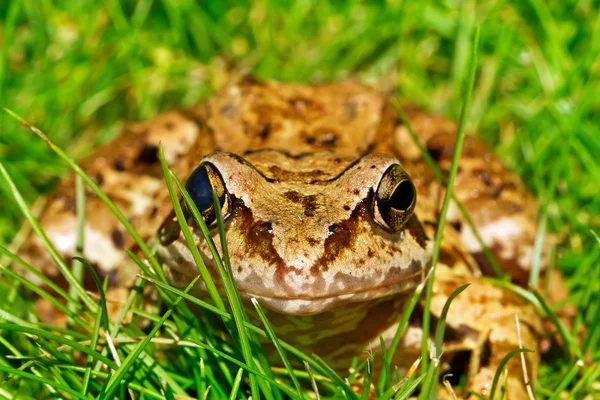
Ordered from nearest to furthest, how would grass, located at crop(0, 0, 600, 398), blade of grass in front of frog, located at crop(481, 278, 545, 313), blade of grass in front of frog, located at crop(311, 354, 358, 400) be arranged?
1. blade of grass in front of frog, located at crop(311, 354, 358, 400)
2. blade of grass in front of frog, located at crop(481, 278, 545, 313)
3. grass, located at crop(0, 0, 600, 398)

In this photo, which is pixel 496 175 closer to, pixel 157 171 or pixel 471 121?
pixel 471 121

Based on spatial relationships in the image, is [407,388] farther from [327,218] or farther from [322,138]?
[322,138]

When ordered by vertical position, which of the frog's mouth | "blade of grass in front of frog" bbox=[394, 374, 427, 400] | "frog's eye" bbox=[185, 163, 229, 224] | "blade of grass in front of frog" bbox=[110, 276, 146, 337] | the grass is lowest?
"blade of grass in front of frog" bbox=[394, 374, 427, 400]

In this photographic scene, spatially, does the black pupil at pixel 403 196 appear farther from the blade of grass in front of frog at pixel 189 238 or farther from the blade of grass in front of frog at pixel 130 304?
the blade of grass in front of frog at pixel 130 304

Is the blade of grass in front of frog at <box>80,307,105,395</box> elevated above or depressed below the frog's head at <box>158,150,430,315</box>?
below

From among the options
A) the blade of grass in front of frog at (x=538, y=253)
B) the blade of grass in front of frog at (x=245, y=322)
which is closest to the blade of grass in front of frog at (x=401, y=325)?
the blade of grass in front of frog at (x=245, y=322)

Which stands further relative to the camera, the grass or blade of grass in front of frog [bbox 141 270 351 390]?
the grass

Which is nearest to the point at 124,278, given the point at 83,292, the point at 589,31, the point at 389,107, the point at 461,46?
the point at 83,292

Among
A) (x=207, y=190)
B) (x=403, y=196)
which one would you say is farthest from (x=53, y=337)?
(x=403, y=196)

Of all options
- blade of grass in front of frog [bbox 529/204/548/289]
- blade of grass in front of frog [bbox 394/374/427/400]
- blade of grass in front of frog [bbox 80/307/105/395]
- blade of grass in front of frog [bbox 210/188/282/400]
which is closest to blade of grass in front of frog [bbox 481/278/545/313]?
blade of grass in front of frog [bbox 529/204/548/289]

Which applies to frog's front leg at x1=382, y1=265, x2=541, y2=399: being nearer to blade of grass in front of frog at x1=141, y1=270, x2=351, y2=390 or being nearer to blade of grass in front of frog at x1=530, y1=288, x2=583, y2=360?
blade of grass in front of frog at x1=530, y1=288, x2=583, y2=360
